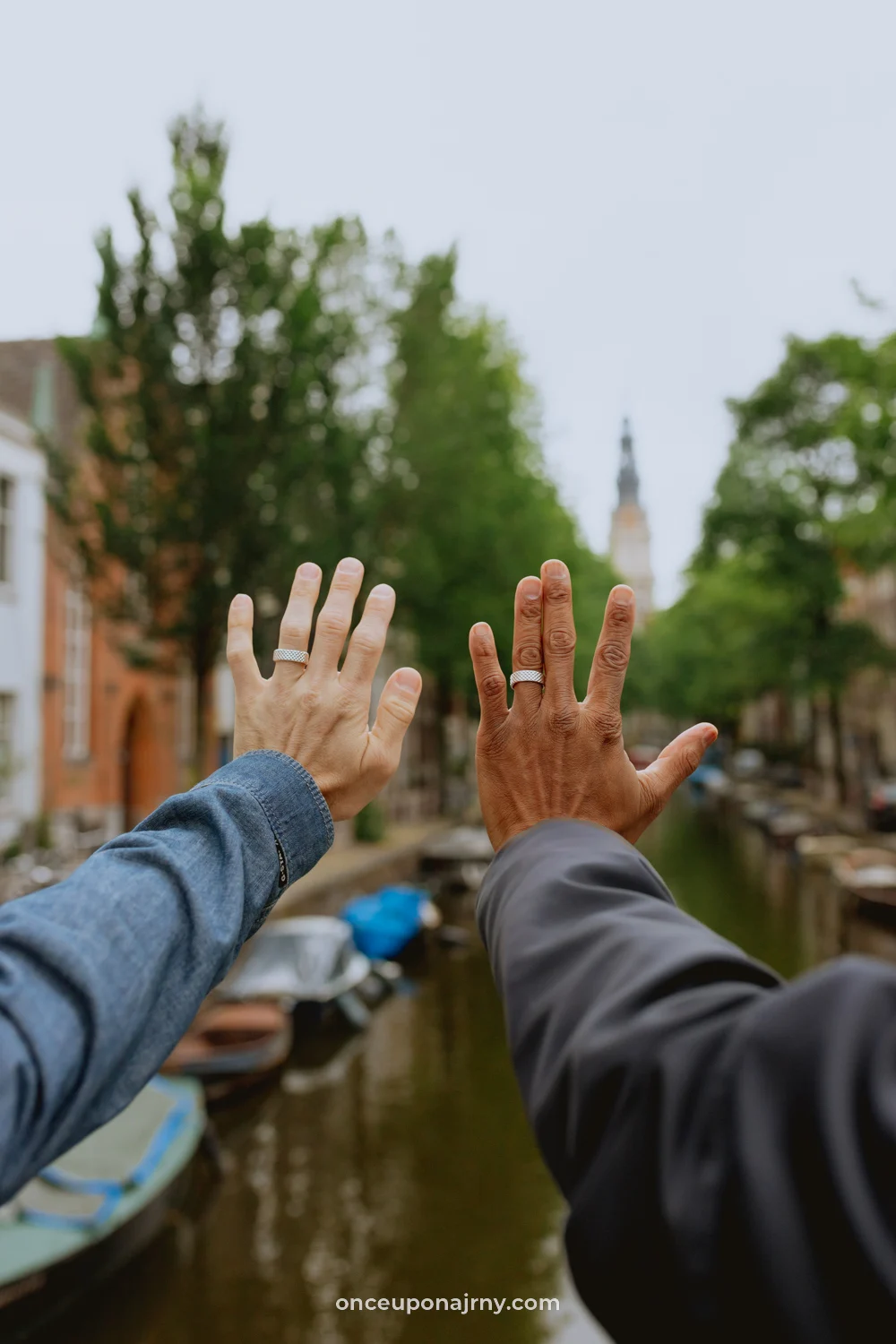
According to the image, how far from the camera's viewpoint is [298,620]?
153cm

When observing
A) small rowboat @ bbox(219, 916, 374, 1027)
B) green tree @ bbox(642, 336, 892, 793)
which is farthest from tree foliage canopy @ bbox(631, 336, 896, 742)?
small rowboat @ bbox(219, 916, 374, 1027)

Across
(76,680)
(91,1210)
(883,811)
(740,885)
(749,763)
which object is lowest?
(740,885)

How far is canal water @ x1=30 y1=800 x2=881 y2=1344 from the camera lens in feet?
28.8

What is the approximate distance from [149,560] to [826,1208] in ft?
56.5

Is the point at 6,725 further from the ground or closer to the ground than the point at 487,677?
closer to the ground

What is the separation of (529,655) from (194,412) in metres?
17.0

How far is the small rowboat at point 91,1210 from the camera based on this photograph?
24.0ft

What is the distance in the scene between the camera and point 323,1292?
9.12 m

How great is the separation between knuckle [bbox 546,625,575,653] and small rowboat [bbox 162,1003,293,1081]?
10638 millimetres

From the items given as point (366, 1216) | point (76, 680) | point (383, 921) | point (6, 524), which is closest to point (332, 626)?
point (366, 1216)

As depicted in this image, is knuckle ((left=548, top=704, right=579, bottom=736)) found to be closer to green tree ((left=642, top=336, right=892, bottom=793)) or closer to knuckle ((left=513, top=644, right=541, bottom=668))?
knuckle ((left=513, top=644, right=541, bottom=668))

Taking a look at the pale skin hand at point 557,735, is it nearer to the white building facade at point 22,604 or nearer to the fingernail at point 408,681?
the fingernail at point 408,681

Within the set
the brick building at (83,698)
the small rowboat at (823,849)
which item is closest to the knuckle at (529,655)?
the brick building at (83,698)

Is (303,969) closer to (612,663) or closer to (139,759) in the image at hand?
(139,759)
